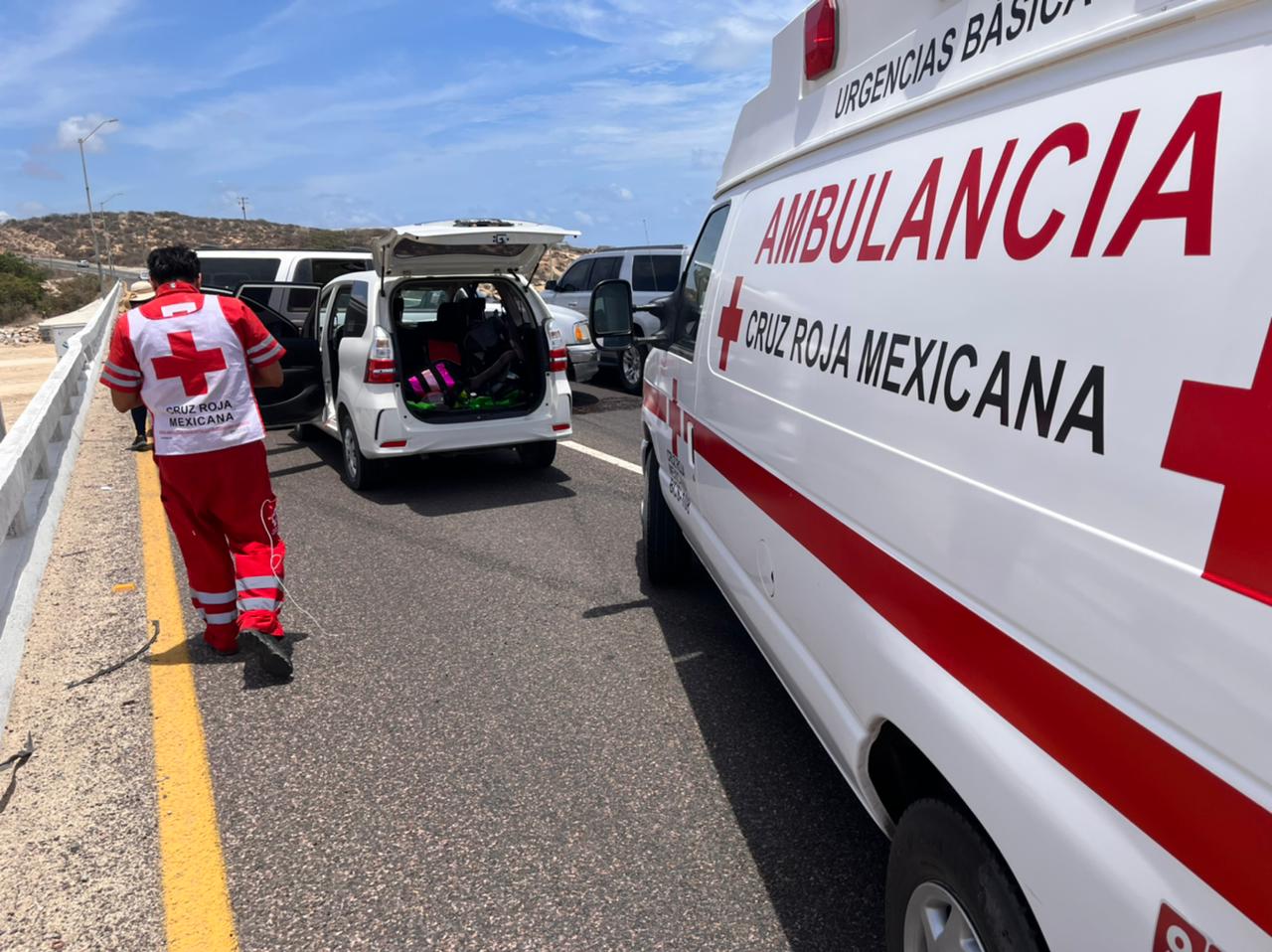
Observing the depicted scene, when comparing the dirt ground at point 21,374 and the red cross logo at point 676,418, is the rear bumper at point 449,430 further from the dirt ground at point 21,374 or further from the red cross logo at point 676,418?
the dirt ground at point 21,374

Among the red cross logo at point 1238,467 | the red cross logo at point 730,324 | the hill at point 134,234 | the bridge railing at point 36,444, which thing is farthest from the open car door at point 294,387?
the hill at point 134,234

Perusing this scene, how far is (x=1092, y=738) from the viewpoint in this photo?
52.7 inches

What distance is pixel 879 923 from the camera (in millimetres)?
2527

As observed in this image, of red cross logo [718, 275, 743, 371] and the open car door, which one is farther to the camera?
→ the open car door

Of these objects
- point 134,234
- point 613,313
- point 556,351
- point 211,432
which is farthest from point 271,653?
point 134,234

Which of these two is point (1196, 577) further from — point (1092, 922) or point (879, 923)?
point (879, 923)

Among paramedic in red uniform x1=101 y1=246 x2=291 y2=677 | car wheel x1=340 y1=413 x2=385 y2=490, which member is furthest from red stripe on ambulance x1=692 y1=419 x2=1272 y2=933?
car wheel x1=340 y1=413 x2=385 y2=490

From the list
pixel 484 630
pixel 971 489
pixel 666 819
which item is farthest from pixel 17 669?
pixel 971 489

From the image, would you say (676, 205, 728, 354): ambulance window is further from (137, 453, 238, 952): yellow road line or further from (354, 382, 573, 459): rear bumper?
(354, 382, 573, 459): rear bumper

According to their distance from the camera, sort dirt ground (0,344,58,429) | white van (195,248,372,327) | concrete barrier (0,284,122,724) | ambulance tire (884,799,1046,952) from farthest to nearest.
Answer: dirt ground (0,344,58,429) → white van (195,248,372,327) → concrete barrier (0,284,122,724) → ambulance tire (884,799,1046,952)

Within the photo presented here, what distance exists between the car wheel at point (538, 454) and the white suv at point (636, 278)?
3948 mm

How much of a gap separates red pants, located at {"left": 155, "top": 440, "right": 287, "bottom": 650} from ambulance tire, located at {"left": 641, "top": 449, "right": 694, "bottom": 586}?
73.7 inches

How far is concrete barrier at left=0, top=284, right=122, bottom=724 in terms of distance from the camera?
14.5ft

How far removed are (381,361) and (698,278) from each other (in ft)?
11.1
